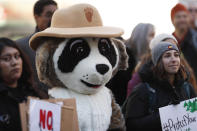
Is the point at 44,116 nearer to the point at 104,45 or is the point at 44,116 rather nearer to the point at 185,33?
the point at 104,45

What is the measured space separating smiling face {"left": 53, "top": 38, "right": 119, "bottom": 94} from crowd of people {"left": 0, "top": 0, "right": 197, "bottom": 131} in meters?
0.27

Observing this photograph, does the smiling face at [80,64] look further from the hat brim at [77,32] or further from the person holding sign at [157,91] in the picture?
the person holding sign at [157,91]

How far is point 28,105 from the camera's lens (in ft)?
11.0

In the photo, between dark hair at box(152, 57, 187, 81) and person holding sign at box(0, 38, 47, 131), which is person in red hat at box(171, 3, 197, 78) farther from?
person holding sign at box(0, 38, 47, 131)

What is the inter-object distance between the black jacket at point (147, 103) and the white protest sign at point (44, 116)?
1.15 m

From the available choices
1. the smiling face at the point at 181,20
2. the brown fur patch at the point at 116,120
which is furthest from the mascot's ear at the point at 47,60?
the smiling face at the point at 181,20

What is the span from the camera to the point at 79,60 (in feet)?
12.4

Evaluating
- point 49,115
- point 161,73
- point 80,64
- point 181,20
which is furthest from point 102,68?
point 181,20

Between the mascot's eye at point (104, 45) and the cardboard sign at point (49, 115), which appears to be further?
the mascot's eye at point (104, 45)

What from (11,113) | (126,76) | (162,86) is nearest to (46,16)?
(126,76)

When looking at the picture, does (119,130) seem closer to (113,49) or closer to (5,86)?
(113,49)

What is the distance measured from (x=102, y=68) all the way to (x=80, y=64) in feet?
0.57

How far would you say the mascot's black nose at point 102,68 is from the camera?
3729mm

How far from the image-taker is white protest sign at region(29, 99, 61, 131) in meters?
3.37
